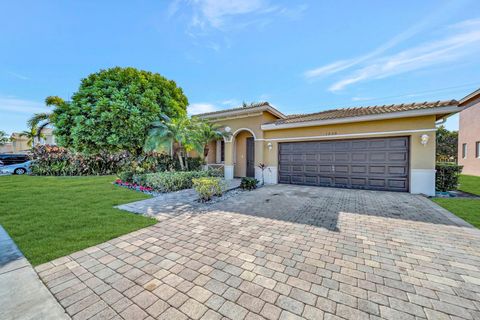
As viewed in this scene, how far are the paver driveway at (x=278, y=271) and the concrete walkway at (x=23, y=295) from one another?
0.11 meters

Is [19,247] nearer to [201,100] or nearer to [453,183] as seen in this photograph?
[453,183]

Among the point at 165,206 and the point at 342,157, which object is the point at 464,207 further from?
the point at 165,206

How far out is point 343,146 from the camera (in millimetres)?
9570

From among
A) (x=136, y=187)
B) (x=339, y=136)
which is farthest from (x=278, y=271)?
(x=136, y=187)

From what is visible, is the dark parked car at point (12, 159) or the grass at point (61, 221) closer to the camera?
the grass at point (61, 221)

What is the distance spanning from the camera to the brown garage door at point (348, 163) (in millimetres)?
8477

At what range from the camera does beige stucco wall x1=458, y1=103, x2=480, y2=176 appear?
14833mm

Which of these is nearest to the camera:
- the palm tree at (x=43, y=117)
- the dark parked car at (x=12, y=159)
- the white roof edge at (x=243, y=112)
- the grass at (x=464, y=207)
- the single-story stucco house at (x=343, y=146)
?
the grass at (x=464, y=207)

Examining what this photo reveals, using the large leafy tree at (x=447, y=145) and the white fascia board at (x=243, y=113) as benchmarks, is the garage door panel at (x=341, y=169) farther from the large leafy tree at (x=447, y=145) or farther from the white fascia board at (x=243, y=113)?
the large leafy tree at (x=447, y=145)

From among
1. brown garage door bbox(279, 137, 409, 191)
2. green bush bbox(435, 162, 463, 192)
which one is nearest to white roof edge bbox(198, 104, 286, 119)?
brown garage door bbox(279, 137, 409, 191)

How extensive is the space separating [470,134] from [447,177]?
13345mm

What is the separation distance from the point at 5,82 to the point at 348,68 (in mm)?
24819

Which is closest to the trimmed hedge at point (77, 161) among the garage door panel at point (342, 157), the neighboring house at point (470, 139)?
the garage door panel at point (342, 157)

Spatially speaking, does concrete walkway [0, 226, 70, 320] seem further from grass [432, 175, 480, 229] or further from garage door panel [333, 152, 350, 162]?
garage door panel [333, 152, 350, 162]
